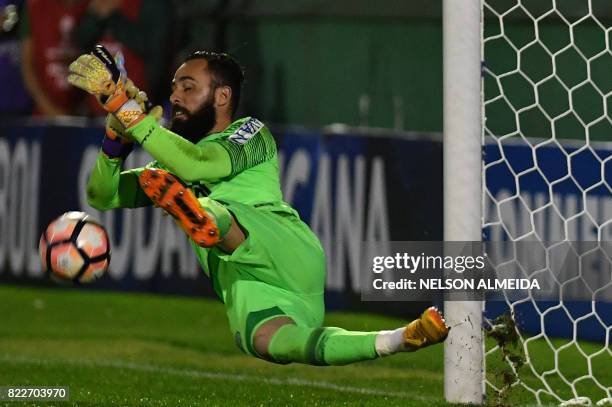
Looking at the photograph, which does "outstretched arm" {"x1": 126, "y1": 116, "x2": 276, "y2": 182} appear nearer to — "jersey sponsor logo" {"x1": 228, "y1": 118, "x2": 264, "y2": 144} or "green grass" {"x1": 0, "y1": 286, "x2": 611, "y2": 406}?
"jersey sponsor logo" {"x1": 228, "y1": 118, "x2": 264, "y2": 144}

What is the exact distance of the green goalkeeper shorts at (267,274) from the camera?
601cm

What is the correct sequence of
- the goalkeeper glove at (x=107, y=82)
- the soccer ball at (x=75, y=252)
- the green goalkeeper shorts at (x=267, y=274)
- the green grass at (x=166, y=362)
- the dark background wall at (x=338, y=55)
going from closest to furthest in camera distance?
the goalkeeper glove at (x=107, y=82) → the green goalkeeper shorts at (x=267, y=274) → the soccer ball at (x=75, y=252) → the green grass at (x=166, y=362) → the dark background wall at (x=338, y=55)

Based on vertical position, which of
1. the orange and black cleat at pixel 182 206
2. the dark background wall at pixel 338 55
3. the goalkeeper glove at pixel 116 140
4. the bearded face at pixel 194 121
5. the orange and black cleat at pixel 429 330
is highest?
the dark background wall at pixel 338 55

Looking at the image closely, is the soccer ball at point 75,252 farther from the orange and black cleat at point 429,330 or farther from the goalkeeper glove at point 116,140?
the orange and black cleat at point 429,330

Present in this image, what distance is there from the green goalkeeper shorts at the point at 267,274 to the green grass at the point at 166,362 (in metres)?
1.00

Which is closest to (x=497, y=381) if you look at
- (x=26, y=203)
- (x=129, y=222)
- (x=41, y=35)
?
(x=129, y=222)

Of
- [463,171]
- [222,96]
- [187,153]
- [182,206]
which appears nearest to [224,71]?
[222,96]

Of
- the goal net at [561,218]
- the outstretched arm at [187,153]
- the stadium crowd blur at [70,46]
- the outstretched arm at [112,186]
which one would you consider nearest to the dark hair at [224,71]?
the outstretched arm at [187,153]

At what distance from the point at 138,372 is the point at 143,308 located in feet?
11.0

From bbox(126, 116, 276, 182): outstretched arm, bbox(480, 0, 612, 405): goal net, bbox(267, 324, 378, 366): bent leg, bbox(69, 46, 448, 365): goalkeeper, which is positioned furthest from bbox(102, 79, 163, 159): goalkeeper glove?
bbox(480, 0, 612, 405): goal net

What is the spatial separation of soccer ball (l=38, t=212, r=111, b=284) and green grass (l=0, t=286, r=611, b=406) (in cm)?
99

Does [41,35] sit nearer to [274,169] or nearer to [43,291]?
[43,291]

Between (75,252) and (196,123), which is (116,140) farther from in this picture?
(75,252)

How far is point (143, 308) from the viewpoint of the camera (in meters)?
11.6
